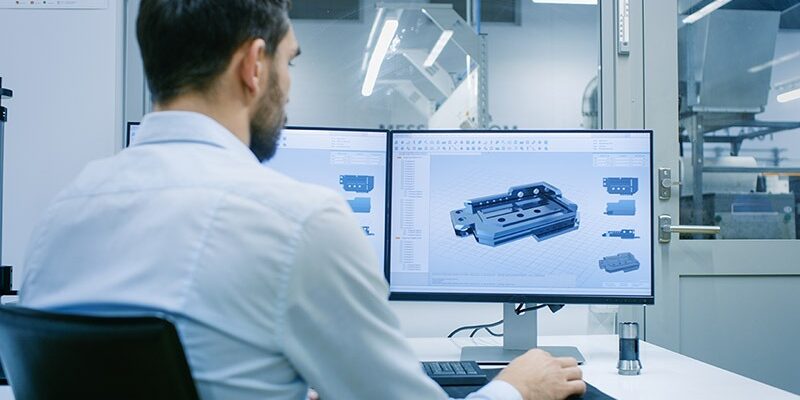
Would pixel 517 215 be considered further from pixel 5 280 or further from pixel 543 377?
pixel 5 280

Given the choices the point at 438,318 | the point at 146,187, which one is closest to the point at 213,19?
the point at 146,187

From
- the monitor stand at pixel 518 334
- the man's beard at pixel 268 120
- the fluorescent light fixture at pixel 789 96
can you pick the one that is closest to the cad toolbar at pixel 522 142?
the monitor stand at pixel 518 334

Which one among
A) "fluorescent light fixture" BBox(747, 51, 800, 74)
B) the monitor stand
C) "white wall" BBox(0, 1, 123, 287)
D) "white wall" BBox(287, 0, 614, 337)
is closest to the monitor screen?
the monitor stand

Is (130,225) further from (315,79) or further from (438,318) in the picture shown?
(315,79)

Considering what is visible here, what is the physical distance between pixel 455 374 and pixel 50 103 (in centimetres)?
136

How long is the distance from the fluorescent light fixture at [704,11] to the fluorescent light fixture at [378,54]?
3.13 ft

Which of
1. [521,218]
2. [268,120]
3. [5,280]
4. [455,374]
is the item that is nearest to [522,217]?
[521,218]

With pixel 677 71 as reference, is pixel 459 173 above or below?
below

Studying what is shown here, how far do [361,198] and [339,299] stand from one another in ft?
3.01

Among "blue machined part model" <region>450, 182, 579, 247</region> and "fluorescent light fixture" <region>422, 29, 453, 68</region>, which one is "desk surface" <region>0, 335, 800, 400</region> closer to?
"blue machined part model" <region>450, 182, 579, 247</region>

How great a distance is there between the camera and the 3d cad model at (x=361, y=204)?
61.4 inches

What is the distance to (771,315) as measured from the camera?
7.25 feet

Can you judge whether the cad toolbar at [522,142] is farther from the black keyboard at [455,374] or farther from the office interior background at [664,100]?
the office interior background at [664,100]

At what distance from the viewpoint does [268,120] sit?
2.90 feet
